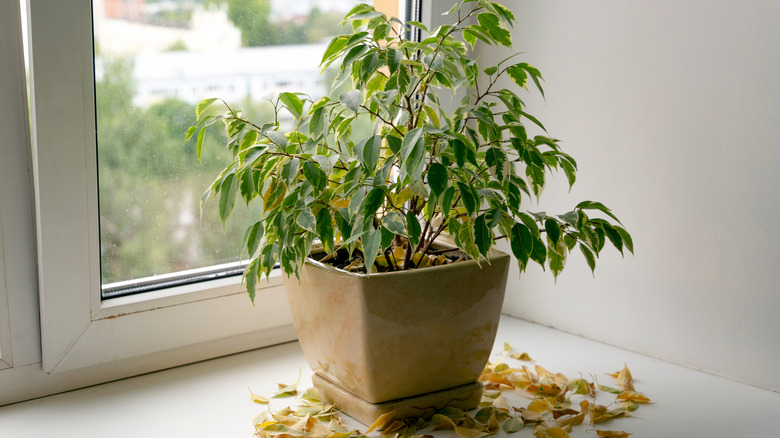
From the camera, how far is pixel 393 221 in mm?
844

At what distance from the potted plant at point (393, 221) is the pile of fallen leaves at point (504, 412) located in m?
0.03

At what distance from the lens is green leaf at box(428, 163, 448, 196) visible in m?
0.80

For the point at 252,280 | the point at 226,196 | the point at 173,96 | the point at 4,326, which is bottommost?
the point at 4,326

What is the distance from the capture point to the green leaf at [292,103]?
3.07 ft

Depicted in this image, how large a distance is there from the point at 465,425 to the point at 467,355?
9 cm

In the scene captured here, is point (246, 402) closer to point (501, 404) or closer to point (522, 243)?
point (501, 404)

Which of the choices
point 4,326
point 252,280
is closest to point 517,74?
point 252,280

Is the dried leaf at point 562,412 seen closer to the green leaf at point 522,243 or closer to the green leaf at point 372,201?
the green leaf at point 522,243

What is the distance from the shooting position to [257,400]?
41.7 inches

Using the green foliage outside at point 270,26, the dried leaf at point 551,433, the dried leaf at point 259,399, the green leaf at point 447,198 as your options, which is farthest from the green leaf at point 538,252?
the green foliage outside at point 270,26

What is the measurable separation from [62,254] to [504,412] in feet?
2.12

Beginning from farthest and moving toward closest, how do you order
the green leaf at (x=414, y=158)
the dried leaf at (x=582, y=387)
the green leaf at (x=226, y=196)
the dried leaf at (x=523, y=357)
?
the dried leaf at (x=523, y=357), the dried leaf at (x=582, y=387), the green leaf at (x=226, y=196), the green leaf at (x=414, y=158)

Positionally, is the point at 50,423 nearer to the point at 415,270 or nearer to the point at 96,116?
the point at 96,116

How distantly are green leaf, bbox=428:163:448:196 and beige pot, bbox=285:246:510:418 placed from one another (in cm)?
14
